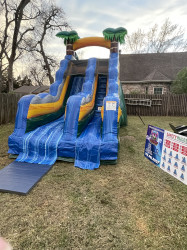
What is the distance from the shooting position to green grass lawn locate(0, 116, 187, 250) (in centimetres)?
174

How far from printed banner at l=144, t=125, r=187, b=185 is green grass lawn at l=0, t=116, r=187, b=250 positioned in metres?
0.55

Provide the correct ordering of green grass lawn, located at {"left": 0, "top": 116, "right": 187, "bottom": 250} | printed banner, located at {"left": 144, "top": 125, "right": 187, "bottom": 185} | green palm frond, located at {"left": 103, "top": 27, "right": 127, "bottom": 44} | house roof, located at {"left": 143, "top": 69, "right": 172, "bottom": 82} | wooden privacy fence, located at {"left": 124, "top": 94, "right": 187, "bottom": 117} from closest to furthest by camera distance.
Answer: green grass lawn, located at {"left": 0, "top": 116, "right": 187, "bottom": 250}
printed banner, located at {"left": 144, "top": 125, "right": 187, "bottom": 185}
green palm frond, located at {"left": 103, "top": 27, "right": 127, "bottom": 44}
wooden privacy fence, located at {"left": 124, "top": 94, "right": 187, "bottom": 117}
house roof, located at {"left": 143, "top": 69, "right": 172, "bottom": 82}

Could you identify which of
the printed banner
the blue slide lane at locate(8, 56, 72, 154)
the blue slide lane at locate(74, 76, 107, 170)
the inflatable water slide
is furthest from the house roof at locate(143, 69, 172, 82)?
the printed banner

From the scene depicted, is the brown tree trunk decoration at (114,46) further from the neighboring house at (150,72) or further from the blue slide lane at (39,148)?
the neighboring house at (150,72)

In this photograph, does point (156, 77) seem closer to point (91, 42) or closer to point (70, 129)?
point (91, 42)

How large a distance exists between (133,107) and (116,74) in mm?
7482

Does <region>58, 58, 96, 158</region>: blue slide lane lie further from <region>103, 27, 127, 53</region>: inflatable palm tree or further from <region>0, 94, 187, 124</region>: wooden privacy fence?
<region>0, 94, 187, 124</region>: wooden privacy fence

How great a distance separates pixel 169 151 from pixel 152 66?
16.6 metres

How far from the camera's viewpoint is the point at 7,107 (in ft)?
26.6

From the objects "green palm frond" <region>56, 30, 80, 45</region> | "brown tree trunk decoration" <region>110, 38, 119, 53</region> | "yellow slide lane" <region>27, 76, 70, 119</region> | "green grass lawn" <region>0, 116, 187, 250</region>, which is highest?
"green palm frond" <region>56, 30, 80, 45</region>

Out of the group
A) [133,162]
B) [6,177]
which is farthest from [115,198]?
[6,177]

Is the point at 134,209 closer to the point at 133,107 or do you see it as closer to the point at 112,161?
the point at 112,161

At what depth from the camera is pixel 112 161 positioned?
3.68m

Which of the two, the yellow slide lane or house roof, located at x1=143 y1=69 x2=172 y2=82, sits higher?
house roof, located at x1=143 y1=69 x2=172 y2=82
